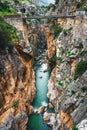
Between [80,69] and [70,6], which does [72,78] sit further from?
[70,6]

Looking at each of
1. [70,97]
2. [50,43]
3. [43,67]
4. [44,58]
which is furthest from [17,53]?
[44,58]

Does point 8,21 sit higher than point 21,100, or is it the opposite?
point 8,21

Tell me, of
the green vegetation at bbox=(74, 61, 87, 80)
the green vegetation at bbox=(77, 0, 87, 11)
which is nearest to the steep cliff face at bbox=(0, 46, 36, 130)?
the green vegetation at bbox=(74, 61, 87, 80)

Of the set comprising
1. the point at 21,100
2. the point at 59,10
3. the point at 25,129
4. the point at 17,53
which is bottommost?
the point at 25,129

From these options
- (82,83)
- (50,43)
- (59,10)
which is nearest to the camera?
(82,83)

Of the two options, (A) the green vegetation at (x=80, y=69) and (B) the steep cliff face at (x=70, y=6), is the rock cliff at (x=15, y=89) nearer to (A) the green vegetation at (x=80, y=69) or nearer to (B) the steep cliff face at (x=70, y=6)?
(A) the green vegetation at (x=80, y=69)

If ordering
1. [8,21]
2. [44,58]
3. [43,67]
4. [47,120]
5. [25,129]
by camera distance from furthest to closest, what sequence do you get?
[44,58] → [43,67] → [8,21] → [47,120] → [25,129]

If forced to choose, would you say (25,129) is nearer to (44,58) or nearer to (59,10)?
(59,10)
